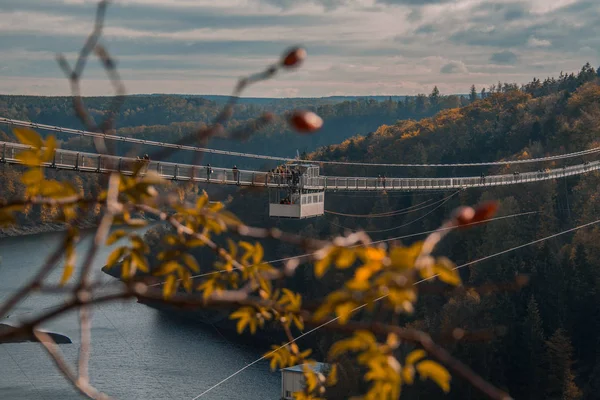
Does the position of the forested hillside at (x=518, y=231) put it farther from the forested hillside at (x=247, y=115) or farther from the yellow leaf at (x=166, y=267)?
the forested hillside at (x=247, y=115)

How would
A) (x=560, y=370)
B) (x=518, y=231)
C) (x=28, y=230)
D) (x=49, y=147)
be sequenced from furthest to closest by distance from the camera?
(x=28, y=230) → (x=518, y=231) → (x=560, y=370) → (x=49, y=147)

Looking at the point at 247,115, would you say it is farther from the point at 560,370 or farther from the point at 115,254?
the point at 115,254

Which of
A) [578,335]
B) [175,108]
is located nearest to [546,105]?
[578,335]

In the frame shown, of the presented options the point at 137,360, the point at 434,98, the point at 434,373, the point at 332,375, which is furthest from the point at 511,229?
the point at 434,98

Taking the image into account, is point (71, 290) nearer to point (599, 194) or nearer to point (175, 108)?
point (599, 194)

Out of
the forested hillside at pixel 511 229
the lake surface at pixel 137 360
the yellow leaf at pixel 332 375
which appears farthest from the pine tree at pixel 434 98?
the yellow leaf at pixel 332 375

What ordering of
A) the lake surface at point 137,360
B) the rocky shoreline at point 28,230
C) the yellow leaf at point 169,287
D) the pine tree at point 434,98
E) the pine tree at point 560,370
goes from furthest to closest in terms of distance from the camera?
the pine tree at point 434,98 < the rocky shoreline at point 28,230 < the pine tree at point 560,370 < the lake surface at point 137,360 < the yellow leaf at point 169,287
